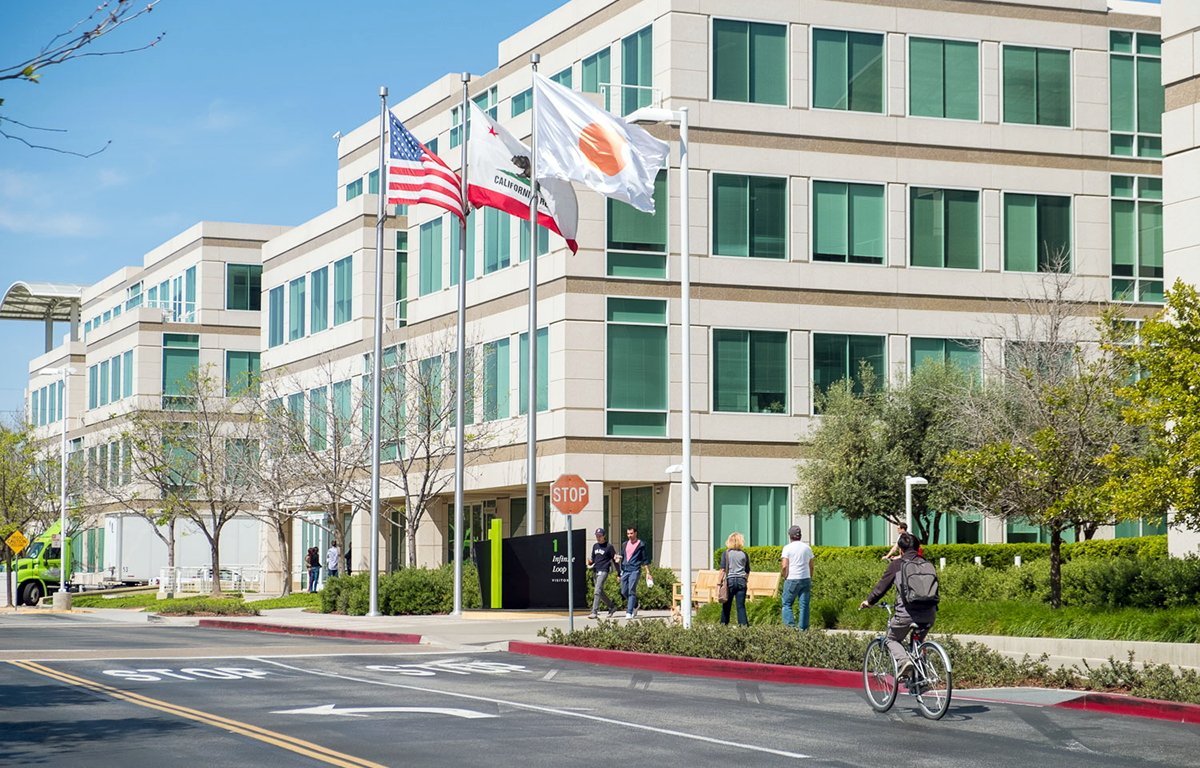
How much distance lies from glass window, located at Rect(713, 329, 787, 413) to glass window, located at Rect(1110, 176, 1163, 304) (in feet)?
33.2

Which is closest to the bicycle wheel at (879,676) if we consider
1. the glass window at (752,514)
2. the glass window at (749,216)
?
the glass window at (752,514)

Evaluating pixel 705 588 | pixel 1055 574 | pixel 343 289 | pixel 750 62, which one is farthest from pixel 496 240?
pixel 1055 574

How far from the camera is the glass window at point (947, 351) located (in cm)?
4531

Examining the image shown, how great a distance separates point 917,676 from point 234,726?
648 centimetres

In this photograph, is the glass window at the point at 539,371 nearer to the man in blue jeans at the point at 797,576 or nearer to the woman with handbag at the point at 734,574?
the woman with handbag at the point at 734,574

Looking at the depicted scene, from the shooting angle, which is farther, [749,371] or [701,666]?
[749,371]

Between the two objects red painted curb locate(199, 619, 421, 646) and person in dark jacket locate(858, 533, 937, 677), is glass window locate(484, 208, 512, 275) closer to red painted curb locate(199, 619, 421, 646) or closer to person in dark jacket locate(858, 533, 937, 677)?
red painted curb locate(199, 619, 421, 646)

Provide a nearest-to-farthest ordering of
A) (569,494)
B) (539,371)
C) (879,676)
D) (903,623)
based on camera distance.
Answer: (903,623)
(879,676)
(569,494)
(539,371)

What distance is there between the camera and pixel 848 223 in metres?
45.0

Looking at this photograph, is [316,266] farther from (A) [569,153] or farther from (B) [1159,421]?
(B) [1159,421]

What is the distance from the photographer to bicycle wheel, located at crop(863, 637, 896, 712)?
53.3ft

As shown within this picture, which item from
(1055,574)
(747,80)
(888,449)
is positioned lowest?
(1055,574)

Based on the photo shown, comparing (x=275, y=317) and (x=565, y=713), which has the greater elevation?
(x=275, y=317)

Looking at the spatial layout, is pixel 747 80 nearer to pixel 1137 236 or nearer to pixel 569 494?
pixel 1137 236
